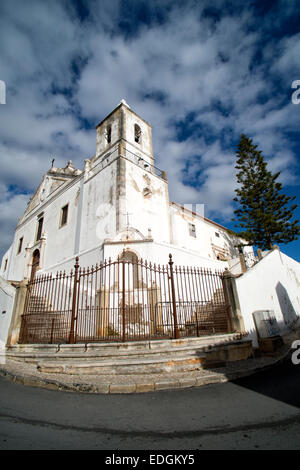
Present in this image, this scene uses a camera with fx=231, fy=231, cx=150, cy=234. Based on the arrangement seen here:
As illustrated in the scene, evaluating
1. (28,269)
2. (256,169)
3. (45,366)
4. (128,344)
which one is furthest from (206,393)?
(256,169)

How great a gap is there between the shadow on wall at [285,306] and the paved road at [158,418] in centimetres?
683

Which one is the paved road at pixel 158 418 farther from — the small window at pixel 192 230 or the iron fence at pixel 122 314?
the small window at pixel 192 230

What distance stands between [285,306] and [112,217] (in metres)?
10.4

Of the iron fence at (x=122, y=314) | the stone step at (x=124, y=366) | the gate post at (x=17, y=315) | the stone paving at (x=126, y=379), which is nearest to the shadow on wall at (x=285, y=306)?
the iron fence at (x=122, y=314)

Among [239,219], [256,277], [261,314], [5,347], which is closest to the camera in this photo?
[5,347]

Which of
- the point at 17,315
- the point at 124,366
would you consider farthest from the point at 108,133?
the point at 124,366

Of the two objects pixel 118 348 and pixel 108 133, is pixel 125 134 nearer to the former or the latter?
pixel 108 133

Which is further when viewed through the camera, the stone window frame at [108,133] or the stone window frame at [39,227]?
the stone window frame at [39,227]

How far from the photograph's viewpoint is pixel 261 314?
8.08 meters

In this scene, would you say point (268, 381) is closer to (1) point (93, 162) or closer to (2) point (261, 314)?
(2) point (261, 314)

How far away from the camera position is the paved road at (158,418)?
7.91 ft

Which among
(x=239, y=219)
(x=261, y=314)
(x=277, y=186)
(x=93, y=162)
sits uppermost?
(x=93, y=162)

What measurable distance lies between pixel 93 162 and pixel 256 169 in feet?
48.6

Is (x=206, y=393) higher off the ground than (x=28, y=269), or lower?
lower
